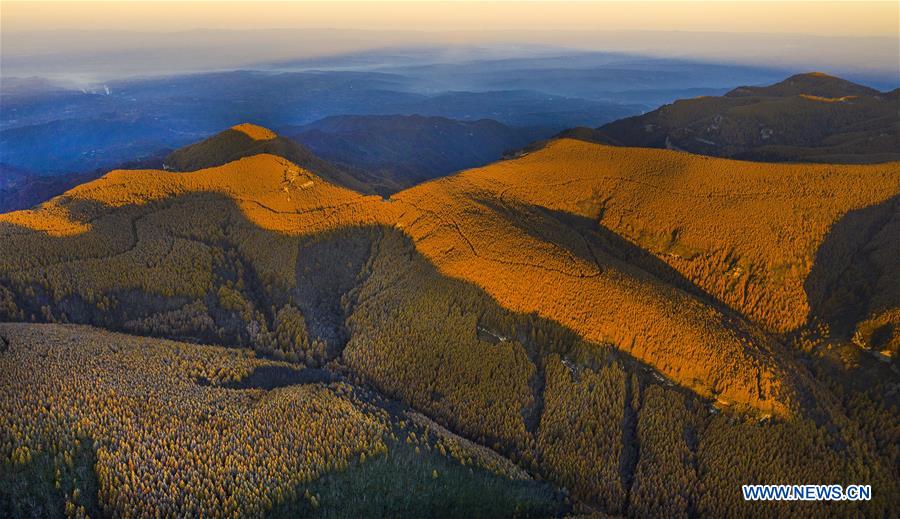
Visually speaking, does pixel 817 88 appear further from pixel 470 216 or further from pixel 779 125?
pixel 470 216

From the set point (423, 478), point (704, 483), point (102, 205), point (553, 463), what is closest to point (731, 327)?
point (704, 483)

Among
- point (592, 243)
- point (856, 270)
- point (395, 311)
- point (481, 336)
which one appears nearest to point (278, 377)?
point (395, 311)

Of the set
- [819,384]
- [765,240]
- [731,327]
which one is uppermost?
[765,240]

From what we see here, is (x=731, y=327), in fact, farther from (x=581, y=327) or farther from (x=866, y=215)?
(x=866, y=215)

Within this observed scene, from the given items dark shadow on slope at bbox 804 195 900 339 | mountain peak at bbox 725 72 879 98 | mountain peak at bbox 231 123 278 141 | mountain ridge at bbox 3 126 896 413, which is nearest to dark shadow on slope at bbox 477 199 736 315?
mountain ridge at bbox 3 126 896 413

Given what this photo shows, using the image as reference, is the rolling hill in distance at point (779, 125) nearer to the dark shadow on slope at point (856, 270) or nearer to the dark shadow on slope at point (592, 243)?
the dark shadow on slope at point (856, 270)

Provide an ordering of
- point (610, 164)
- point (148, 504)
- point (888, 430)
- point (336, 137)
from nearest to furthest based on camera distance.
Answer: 1. point (148, 504)
2. point (888, 430)
3. point (610, 164)
4. point (336, 137)

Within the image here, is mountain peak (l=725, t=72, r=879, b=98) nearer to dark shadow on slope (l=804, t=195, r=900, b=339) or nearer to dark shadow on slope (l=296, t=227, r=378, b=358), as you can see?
dark shadow on slope (l=804, t=195, r=900, b=339)
